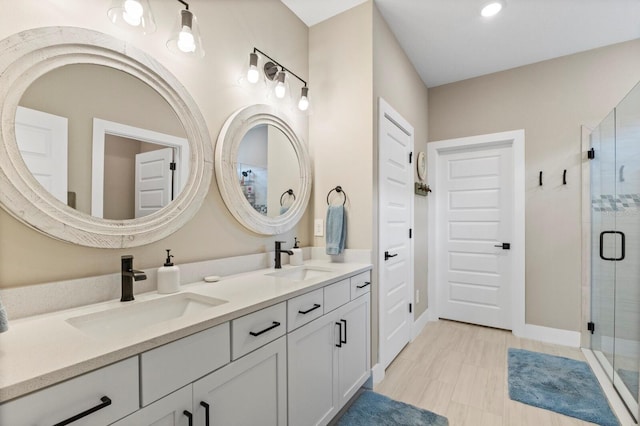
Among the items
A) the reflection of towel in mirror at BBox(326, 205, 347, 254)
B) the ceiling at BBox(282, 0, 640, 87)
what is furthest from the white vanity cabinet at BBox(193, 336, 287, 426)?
the ceiling at BBox(282, 0, 640, 87)

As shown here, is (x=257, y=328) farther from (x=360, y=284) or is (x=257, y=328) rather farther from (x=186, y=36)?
(x=186, y=36)

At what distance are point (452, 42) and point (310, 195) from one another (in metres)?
1.95

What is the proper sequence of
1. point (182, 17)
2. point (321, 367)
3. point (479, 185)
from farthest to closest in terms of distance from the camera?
point (479, 185)
point (321, 367)
point (182, 17)

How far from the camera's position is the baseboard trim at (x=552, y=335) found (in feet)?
9.34

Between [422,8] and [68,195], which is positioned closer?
[68,195]

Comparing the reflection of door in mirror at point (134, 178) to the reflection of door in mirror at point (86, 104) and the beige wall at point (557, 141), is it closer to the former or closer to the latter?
the reflection of door in mirror at point (86, 104)

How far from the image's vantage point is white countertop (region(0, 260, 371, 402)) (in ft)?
2.12

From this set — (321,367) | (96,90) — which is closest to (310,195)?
(321,367)

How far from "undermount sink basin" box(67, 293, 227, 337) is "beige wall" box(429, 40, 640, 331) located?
3.20 m

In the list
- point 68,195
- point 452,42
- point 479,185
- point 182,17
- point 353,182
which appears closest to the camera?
point 68,195

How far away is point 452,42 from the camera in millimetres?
2740

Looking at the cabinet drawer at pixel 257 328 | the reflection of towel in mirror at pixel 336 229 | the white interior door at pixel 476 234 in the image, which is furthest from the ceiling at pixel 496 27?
the cabinet drawer at pixel 257 328

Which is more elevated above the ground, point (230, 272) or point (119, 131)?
point (119, 131)

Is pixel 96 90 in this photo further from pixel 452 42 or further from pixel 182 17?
pixel 452 42
